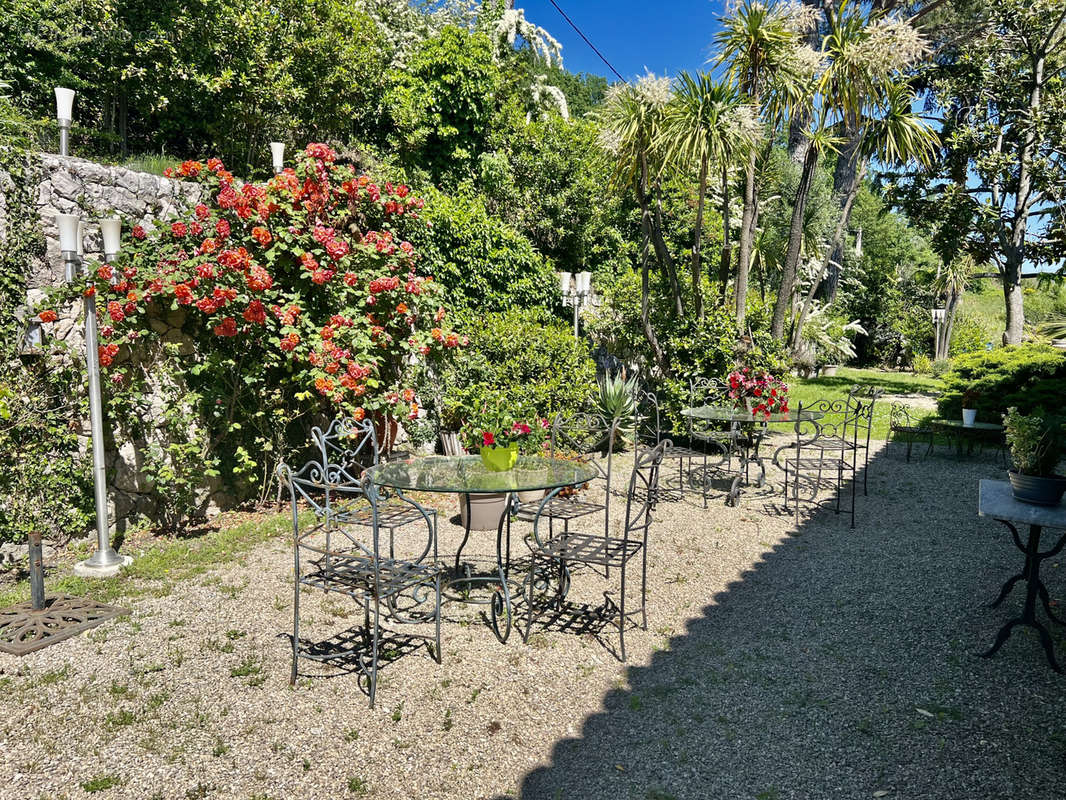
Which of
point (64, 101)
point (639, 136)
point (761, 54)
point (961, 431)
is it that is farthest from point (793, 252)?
point (64, 101)

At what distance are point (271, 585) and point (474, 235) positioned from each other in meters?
4.72

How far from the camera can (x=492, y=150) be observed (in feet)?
31.3

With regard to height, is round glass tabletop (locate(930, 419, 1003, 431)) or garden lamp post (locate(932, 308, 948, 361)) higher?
garden lamp post (locate(932, 308, 948, 361))

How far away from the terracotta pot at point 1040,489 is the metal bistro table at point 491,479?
2092 mm

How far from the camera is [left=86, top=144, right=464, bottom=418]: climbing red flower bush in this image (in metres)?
4.66

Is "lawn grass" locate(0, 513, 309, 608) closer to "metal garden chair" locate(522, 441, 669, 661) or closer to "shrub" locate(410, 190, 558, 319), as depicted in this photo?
"metal garden chair" locate(522, 441, 669, 661)

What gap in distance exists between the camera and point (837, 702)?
2.72 metres

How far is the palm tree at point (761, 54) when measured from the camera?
6.72 metres

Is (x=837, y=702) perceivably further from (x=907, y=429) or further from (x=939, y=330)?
(x=939, y=330)

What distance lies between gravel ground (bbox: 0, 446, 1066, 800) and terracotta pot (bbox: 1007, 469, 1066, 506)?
75cm

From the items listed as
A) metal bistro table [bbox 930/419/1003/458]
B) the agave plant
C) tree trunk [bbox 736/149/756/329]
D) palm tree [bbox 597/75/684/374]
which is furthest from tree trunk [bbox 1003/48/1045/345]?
the agave plant

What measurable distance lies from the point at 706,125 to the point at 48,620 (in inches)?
262

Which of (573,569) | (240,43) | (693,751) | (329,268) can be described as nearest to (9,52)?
(240,43)

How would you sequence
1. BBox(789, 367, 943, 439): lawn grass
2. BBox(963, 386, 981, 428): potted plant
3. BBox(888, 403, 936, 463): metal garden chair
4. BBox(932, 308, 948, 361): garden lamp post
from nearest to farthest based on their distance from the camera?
BBox(963, 386, 981, 428): potted plant, BBox(888, 403, 936, 463): metal garden chair, BBox(789, 367, 943, 439): lawn grass, BBox(932, 308, 948, 361): garden lamp post
